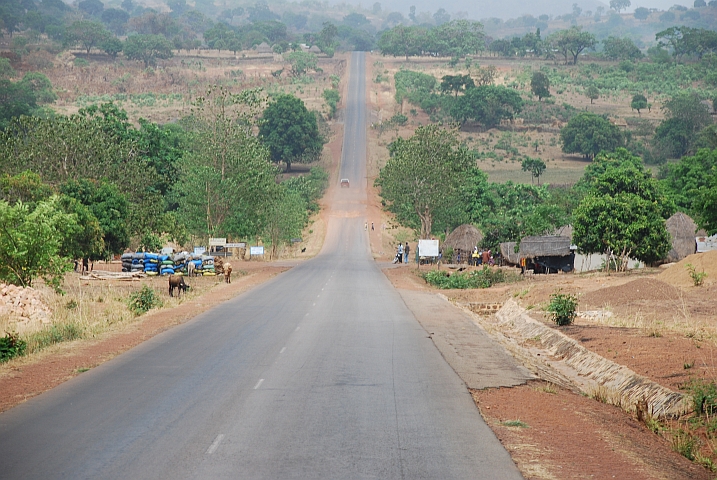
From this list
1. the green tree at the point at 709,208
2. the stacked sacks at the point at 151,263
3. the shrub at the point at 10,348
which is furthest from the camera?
the stacked sacks at the point at 151,263

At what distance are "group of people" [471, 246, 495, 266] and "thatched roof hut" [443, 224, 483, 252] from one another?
10.9 feet

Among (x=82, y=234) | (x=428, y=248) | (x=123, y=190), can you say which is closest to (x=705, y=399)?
(x=82, y=234)

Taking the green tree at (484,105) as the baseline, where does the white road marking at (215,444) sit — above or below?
below

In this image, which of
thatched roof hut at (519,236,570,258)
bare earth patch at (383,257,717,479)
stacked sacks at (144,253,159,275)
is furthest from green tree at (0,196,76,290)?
thatched roof hut at (519,236,570,258)

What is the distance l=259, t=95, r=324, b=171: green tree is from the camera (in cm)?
13575

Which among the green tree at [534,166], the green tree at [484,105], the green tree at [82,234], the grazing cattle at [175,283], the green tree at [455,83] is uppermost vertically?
the green tree at [455,83]

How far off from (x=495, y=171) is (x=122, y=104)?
72.3m

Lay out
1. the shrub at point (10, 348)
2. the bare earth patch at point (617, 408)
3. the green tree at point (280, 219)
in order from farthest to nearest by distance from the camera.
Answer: the green tree at point (280, 219)
the shrub at point (10, 348)
the bare earth patch at point (617, 408)

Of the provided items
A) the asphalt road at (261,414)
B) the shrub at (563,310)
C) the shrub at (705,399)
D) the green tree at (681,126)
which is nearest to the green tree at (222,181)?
the asphalt road at (261,414)

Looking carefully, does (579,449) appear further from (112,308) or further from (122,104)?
(122,104)

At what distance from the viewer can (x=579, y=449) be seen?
43.9 ft

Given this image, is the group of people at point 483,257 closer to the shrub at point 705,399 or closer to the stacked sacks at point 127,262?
the stacked sacks at point 127,262

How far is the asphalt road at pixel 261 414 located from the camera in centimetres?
1166

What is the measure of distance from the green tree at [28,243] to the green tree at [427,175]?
184 ft
